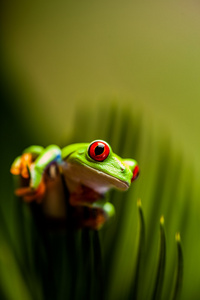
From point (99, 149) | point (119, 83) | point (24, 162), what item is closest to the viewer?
point (99, 149)

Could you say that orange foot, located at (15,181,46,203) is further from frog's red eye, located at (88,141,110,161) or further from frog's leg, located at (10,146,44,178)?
frog's red eye, located at (88,141,110,161)

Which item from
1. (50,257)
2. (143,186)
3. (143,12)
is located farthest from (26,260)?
(143,12)

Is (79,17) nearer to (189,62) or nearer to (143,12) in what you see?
(143,12)

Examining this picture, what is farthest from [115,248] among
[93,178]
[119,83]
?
[119,83]

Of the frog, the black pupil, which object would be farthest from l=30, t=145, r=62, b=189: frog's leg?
the black pupil

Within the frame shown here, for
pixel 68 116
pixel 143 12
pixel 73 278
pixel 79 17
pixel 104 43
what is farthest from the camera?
pixel 68 116

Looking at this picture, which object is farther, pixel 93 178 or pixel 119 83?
pixel 119 83

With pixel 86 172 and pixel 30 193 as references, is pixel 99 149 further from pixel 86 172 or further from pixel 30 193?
pixel 30 193
